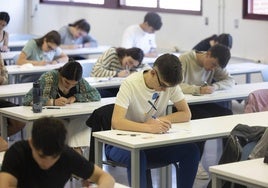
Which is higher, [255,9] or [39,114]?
[255,9]

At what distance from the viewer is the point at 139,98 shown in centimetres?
420

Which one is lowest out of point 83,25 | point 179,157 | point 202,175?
point 202,175

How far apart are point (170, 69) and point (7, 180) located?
59.6 inches

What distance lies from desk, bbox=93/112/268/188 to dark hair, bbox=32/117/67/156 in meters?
1.23

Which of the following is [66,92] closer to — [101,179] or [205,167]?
[205,167]

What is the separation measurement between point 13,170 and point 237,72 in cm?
448

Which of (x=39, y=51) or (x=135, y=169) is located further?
(x=39, y=51)

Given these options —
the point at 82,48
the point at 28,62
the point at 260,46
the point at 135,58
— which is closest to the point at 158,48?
the point at 82,48

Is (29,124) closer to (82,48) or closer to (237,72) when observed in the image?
(237,72)

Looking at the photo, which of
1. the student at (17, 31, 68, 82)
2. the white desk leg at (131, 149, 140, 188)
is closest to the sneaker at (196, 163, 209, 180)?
the white desk leg at (131, 149, 140, 188)

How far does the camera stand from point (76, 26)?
896 centimetres

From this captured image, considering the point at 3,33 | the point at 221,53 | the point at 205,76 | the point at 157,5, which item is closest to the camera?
the point at 221,53

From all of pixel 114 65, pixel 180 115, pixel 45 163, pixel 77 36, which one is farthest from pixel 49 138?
pixel 77 36

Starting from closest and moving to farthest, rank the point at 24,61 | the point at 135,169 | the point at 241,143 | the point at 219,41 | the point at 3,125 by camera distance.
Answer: the point at 241,143 → the point at 135,169 → the point at 3,125 → the point at 219,41 → the point at 24,61
